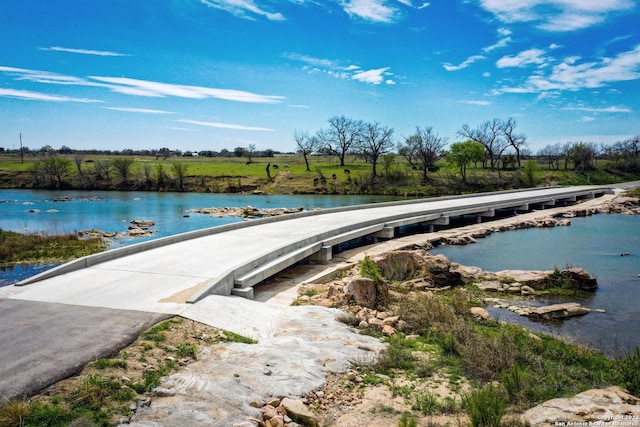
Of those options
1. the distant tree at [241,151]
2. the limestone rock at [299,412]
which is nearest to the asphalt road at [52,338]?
the limestone rock at [299,412]

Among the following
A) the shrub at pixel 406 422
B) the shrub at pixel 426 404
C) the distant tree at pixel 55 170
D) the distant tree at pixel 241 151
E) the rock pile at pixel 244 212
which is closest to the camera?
the shrub at pixel 406 422

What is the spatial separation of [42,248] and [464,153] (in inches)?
2550

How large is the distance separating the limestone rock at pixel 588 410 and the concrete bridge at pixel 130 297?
5545 millimetres

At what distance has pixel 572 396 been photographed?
7.05 metres

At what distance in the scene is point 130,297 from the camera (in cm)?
1088

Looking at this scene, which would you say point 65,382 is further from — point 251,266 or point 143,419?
point 251,266

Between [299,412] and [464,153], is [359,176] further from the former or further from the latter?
[299,412]

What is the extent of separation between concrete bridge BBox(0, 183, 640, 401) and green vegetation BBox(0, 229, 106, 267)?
7493 mm

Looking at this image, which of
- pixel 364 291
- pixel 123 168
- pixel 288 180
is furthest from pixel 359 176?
pixel 364 291

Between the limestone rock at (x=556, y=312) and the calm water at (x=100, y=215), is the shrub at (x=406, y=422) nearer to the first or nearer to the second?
the limestone rock at (x=556, y=312)

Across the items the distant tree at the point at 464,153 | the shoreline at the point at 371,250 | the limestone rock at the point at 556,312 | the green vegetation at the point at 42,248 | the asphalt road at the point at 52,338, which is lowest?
the limestone rock at the point at 556,312

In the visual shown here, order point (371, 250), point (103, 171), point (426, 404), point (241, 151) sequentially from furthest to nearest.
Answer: point (241, 151) < point (103, 171) < point (371, 250) < point (426, 404)

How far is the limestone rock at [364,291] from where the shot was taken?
40.8 ft

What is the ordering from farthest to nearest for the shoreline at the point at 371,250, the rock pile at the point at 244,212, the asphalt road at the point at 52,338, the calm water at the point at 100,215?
the rock pile at the point at 244,212, the calm water at the point at 100,215, the shoreline at the point at 371,250, the asphalt road at the point at 52,338
